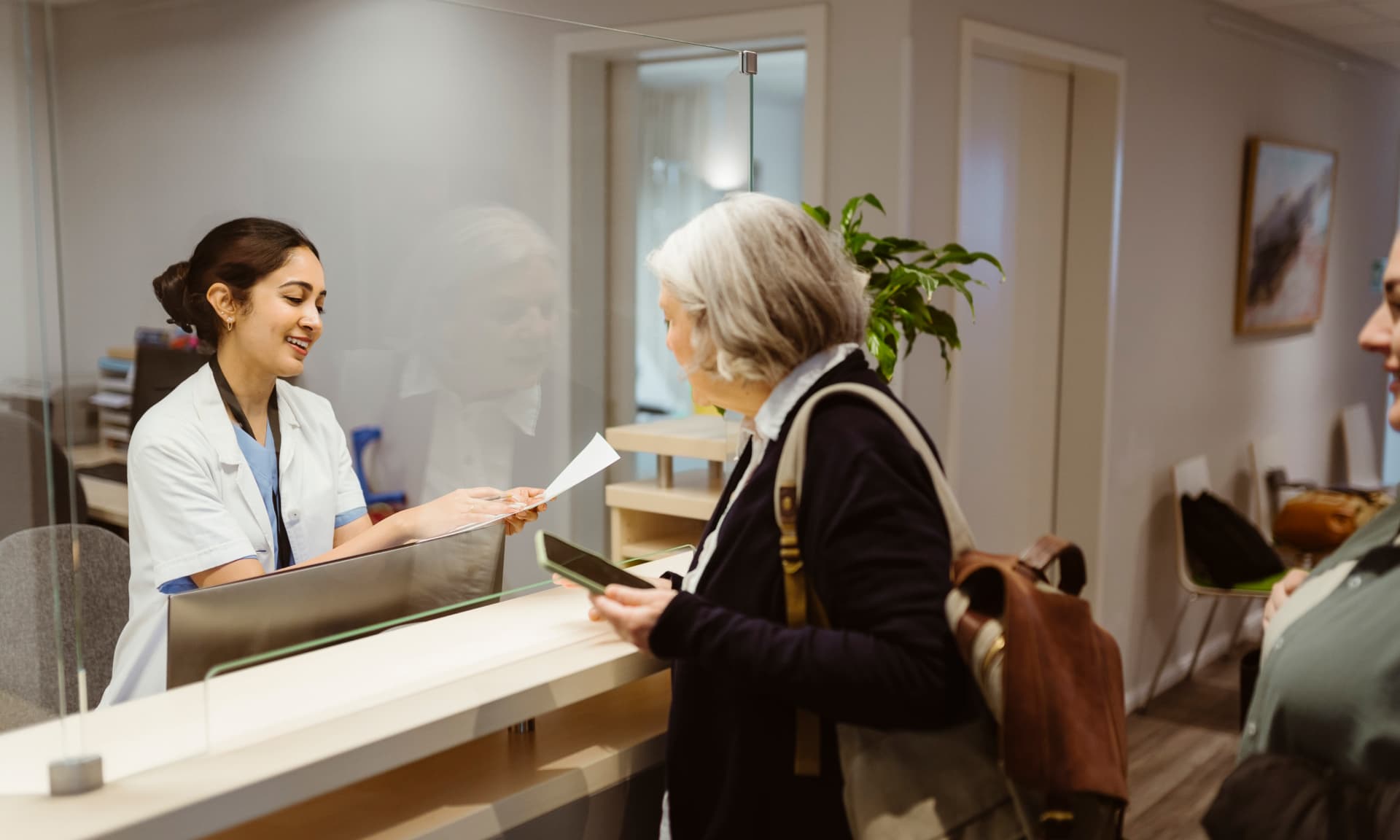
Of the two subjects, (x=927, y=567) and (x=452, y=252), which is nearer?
(x=927, y=567)

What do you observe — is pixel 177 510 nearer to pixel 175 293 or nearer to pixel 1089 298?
pixel 175 293

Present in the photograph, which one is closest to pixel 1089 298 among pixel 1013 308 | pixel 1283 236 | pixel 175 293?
pixel 1013 308

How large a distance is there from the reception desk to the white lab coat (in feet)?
0.20

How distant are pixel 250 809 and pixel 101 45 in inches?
29.7

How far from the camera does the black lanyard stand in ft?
4.22

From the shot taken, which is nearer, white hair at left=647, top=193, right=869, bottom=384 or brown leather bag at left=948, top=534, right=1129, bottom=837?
brown leather bag at left=948, top=534, right=1129, bottom=837

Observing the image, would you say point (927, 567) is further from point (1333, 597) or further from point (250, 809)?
point (250, 809)

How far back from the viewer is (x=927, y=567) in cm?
129

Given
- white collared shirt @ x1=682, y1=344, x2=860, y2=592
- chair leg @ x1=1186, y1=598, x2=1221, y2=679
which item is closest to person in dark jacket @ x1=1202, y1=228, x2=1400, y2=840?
white collared shirt @ x1=682, y1=344, x2=860, y2=592

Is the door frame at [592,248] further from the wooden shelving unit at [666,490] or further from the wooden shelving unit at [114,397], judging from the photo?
the wooden shelving unit at [114,397]

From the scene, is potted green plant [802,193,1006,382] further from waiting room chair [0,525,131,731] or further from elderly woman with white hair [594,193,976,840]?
waiting room chair [0,525,131,731]

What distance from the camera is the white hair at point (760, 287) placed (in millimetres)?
1400

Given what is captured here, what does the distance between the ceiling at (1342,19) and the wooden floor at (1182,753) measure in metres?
2.71

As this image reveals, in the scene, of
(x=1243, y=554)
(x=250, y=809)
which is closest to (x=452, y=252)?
(x=250, y=809)
